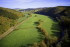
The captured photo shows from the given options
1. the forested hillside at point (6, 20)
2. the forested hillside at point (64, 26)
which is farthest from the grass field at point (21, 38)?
the forested hillside at point (64, 26)

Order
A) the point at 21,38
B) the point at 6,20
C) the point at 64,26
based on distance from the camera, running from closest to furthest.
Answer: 1. the point at 21,38
2. the point at 64,26
3. the point at 6,20

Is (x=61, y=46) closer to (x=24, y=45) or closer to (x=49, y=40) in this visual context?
(x=49, y=40)

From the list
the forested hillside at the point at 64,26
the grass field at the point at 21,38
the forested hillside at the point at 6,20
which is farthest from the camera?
the forested hillside at the point at 6,20

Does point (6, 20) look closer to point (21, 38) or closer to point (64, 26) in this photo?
point (21, 38)

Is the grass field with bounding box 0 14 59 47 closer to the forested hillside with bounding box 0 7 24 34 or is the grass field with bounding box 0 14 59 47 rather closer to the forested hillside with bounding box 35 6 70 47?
Answer: the forested hillside with bounding box 0 7 24 34

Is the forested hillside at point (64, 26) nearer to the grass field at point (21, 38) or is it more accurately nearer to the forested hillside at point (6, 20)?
the grass field at point (21, 38)

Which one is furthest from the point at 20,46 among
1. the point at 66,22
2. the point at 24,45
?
the point at 66,22

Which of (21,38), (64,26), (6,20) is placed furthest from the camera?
(6,20)

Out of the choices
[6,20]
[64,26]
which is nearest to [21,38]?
[64,26]

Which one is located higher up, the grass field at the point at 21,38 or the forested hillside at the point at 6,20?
the forested hillside at the point at 6,20

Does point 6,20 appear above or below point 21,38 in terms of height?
above

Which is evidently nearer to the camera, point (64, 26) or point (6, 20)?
point (64, 26)

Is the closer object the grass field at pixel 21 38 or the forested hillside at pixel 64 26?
the forested hillside at pixel 64 26

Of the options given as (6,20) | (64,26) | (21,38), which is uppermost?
(6,20)
